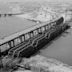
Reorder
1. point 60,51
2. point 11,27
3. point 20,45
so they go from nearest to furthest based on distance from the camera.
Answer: point 20,45 < point 60,51 < point 11,27

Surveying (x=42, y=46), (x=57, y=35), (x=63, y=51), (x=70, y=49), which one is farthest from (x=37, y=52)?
(x=57, y=35)

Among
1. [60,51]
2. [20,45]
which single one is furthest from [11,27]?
[60,51]

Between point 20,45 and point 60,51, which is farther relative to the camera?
point 60,51

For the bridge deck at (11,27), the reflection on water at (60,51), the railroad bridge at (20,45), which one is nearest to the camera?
the railroad bridge at (20,45)

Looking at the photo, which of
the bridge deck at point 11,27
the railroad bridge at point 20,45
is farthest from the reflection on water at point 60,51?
the bridge deck at point 11,27

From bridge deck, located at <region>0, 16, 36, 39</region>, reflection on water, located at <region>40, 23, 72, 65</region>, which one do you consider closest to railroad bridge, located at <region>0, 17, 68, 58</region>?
reflection on water, located at <region>40, 23, 72, 65</region>

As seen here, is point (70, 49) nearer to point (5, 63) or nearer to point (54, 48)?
point (54, 48)

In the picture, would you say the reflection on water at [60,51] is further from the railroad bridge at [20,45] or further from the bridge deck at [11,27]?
the bridge deck at [11,27]

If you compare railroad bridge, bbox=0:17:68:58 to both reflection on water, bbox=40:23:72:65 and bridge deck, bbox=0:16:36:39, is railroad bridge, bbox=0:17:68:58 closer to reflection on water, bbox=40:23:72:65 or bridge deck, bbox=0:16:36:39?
reflection on water, bbox=40:23:72:65

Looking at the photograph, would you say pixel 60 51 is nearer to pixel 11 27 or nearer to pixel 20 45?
pixel 20 45
